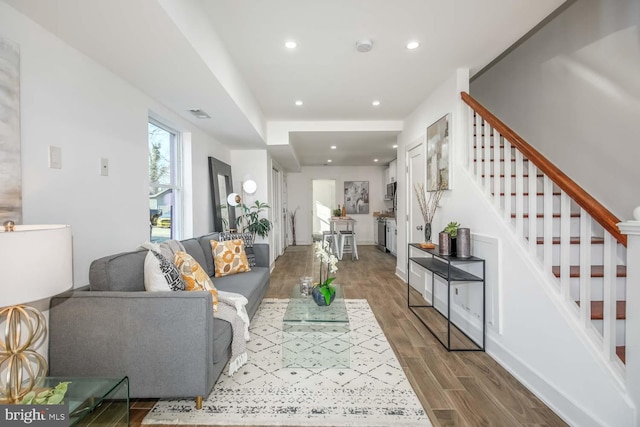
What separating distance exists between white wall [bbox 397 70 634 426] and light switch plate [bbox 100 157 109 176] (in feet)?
10.0

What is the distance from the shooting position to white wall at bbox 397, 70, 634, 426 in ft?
5.33

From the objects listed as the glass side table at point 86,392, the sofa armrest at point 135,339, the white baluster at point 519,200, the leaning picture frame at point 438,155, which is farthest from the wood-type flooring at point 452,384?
the leaning picture frame at point 438,155

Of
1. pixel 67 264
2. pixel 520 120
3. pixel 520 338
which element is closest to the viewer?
pixel 67 264

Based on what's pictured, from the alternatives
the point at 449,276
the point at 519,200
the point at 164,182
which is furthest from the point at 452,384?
the point at 164,182

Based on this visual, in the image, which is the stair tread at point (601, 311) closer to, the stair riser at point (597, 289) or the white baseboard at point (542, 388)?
the stair riser at point (597, 289)

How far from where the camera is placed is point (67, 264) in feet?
3.90

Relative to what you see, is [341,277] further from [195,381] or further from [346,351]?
[195,381]

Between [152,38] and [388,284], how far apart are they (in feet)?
13.7

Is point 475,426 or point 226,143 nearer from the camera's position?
Answer: point 475,426

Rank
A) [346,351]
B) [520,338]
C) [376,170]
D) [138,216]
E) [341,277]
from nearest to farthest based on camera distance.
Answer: [520,338] → [346,351] → [138,216] → [341,277] → [376,170]

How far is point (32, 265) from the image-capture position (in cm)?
104

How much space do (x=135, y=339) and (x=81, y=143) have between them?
4.42ft

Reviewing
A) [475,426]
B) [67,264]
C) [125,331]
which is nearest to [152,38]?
[67,264]

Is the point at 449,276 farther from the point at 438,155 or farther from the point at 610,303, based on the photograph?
the point at 438,155
